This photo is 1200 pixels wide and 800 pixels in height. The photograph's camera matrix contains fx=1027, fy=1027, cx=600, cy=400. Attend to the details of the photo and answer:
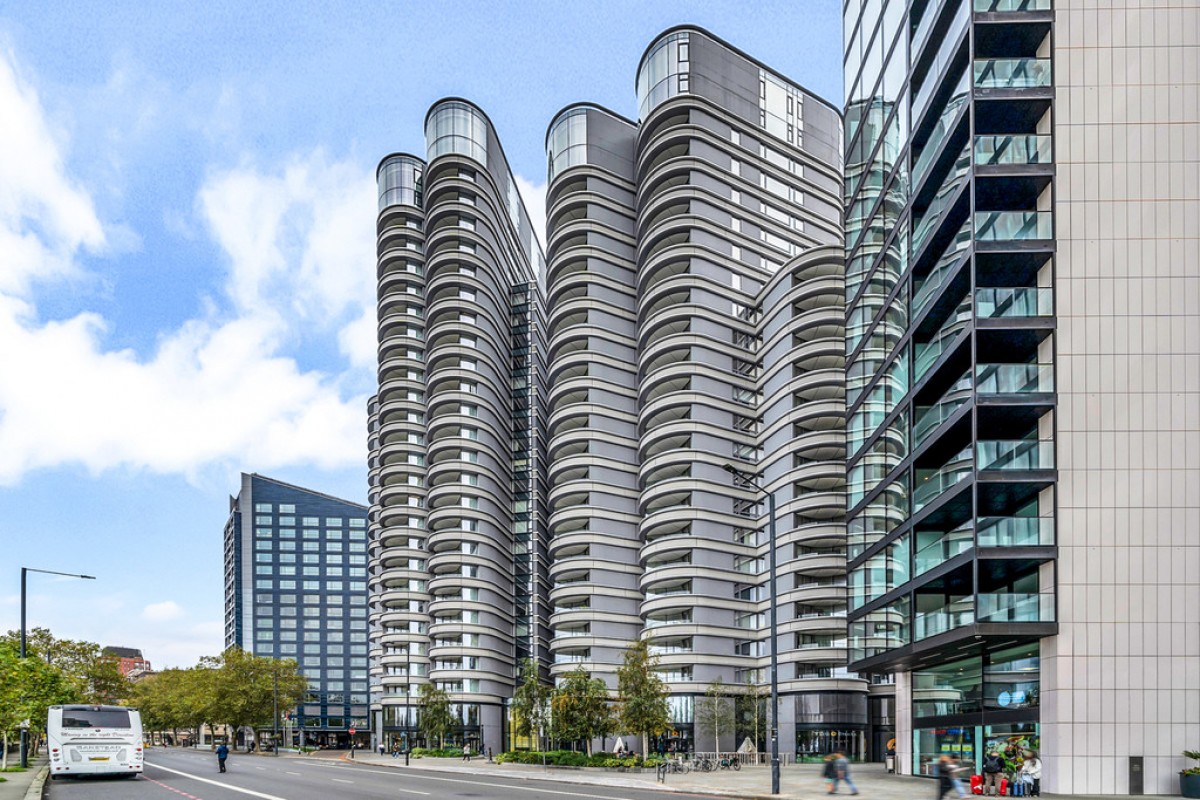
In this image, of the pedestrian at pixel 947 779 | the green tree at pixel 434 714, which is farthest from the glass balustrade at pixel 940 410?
the green tree at pixel 434 714

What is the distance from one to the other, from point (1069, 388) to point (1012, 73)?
405 inches

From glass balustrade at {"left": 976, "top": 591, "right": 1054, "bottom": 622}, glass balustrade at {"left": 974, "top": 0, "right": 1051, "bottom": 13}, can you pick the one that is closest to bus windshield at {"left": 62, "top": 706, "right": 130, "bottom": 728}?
glass balustrade at {"left": 976, "top": 591, "right": 1054, "bottom": 622}

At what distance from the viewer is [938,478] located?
35688 millimetres

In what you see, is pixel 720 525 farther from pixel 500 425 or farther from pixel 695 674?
pixel 500 425

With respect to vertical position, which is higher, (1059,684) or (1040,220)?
(1040,220)

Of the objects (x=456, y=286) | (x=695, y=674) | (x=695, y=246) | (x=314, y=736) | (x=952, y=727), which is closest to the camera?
(x=952, y=727)

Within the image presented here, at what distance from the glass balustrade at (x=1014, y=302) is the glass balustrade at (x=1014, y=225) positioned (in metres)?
1.64

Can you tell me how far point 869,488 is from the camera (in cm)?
4506

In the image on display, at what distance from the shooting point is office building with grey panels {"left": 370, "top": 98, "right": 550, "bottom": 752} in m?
102

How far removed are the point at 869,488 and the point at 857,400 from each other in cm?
478

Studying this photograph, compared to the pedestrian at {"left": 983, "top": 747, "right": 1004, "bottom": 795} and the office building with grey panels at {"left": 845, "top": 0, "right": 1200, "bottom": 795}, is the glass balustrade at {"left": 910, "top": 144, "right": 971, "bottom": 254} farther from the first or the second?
the pedestrian at {"left": 983, "top": 747, "right": 1004, "bottom": 795}

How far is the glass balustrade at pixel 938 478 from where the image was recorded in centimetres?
3362

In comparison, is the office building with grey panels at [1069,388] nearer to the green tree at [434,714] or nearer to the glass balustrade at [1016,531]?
the glass balustrade at [1016,531]

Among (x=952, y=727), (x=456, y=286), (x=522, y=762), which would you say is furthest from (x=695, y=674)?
(x=456, y=286)
